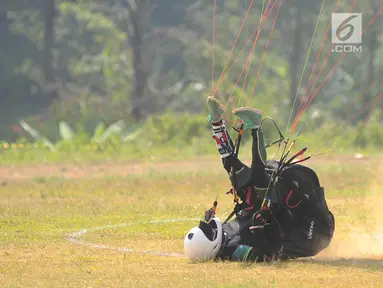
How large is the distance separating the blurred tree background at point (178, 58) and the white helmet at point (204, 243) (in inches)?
1135

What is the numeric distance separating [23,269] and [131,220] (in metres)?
5.50

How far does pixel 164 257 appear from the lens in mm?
13031

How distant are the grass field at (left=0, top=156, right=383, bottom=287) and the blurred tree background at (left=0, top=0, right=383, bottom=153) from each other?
54.5ft

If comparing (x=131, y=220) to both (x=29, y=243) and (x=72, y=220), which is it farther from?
(x=29, y=243)

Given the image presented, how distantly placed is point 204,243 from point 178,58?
51524 mm

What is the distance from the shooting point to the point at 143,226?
16453 millimetres

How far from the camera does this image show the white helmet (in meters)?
12.2

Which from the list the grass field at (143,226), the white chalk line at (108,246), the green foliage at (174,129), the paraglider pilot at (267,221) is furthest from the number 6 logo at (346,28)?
the paraglider pilot at (267,221)

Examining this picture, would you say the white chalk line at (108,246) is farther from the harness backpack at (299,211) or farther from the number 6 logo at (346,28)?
the number 6 logo at (346,28)

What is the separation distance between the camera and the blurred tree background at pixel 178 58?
46.6 meters

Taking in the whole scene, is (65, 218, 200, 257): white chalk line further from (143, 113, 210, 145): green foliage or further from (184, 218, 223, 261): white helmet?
(143, 113, 210, 145): green foliage

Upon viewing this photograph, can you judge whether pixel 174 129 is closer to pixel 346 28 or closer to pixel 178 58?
pixel 346 28

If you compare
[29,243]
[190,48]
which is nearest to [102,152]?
[29,243]

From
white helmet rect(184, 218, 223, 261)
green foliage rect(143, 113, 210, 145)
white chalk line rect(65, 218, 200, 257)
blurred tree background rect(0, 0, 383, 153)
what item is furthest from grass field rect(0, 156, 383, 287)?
blurred tree background rect(0, 0, 383, 153)
